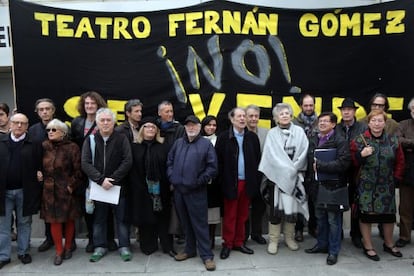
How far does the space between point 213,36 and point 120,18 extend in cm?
134

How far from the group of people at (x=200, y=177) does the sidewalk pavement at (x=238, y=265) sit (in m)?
0.10

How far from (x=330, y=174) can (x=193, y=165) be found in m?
1.50

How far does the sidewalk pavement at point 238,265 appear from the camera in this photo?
394 centimetres

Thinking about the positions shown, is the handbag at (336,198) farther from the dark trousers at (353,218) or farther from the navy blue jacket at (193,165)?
the navy blue jacket at (193,165)

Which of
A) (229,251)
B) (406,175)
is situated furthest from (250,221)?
(406,175)

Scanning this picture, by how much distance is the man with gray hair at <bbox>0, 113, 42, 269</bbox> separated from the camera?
409cm

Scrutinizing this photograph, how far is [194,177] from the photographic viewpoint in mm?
3971

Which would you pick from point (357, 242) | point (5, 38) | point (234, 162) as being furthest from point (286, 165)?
point (5, 38)

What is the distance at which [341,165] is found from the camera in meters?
3.90

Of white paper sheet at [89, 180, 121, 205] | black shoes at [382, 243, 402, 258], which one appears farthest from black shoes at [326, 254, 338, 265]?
white paper sheet at [89, 180, 121, 205]

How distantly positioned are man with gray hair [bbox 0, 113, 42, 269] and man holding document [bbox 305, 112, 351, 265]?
10.3ft

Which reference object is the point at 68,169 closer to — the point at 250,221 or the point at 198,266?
the point at 198,266

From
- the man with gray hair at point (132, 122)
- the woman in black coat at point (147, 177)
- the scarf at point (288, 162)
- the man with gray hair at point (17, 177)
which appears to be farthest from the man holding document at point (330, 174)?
the man with gray hair at point (17, 177)

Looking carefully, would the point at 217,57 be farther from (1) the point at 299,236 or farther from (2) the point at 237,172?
(1) the point at 299,236
